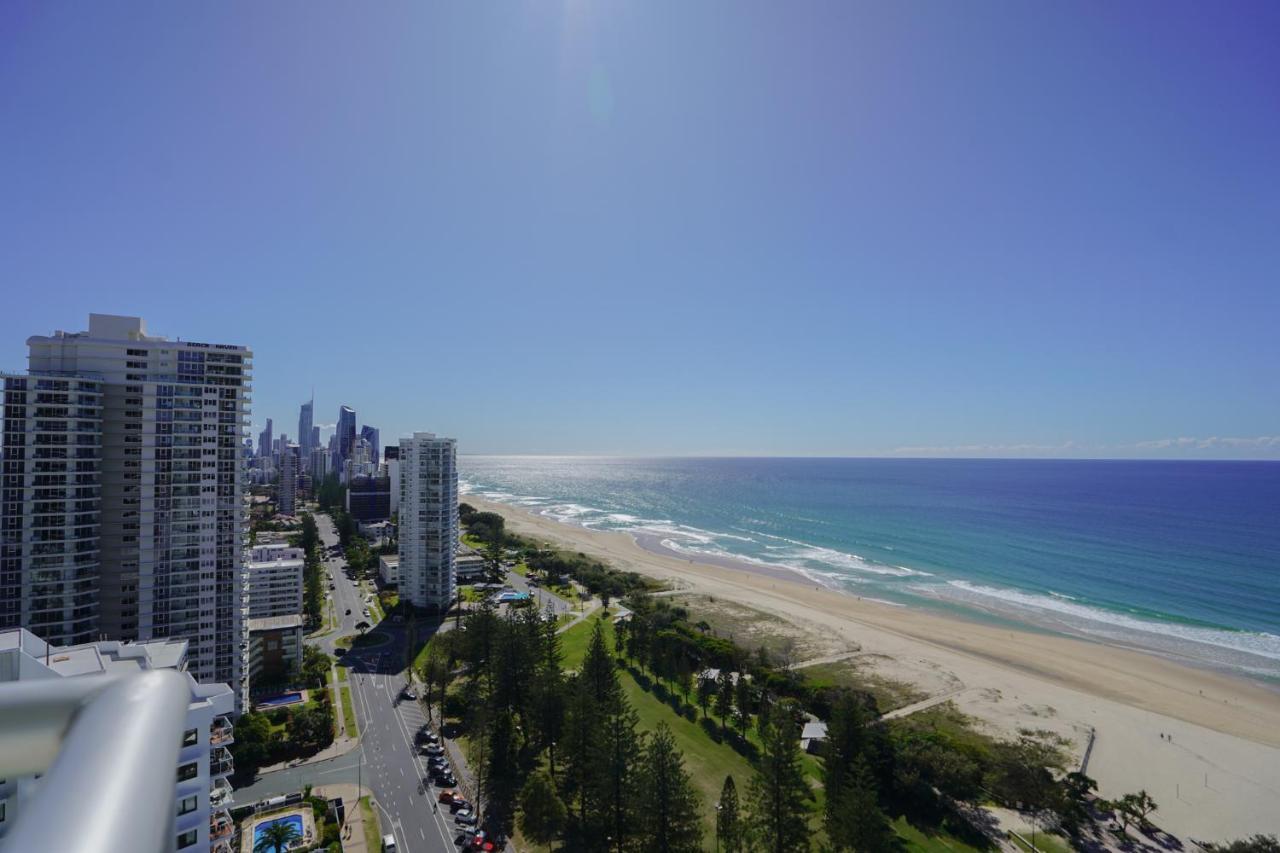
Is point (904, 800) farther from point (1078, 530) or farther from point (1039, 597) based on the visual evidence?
point (1078, 530)

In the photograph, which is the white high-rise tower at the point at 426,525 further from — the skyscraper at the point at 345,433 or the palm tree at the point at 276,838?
the skyscraper at the point at 345,433

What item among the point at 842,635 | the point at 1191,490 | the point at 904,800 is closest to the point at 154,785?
the point at 904,800

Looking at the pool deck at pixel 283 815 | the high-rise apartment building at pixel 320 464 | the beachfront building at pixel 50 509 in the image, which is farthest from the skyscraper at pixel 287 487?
the pool deck at pixel 283 815

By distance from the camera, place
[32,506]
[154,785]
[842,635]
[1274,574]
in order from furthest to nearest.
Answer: [1274,574] < [842,635] < [32,506] < [154,785]

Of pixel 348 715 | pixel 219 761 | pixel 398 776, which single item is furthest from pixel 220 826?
pixel 348 715

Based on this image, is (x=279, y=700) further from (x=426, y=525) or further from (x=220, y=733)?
(x=426, y=525)
